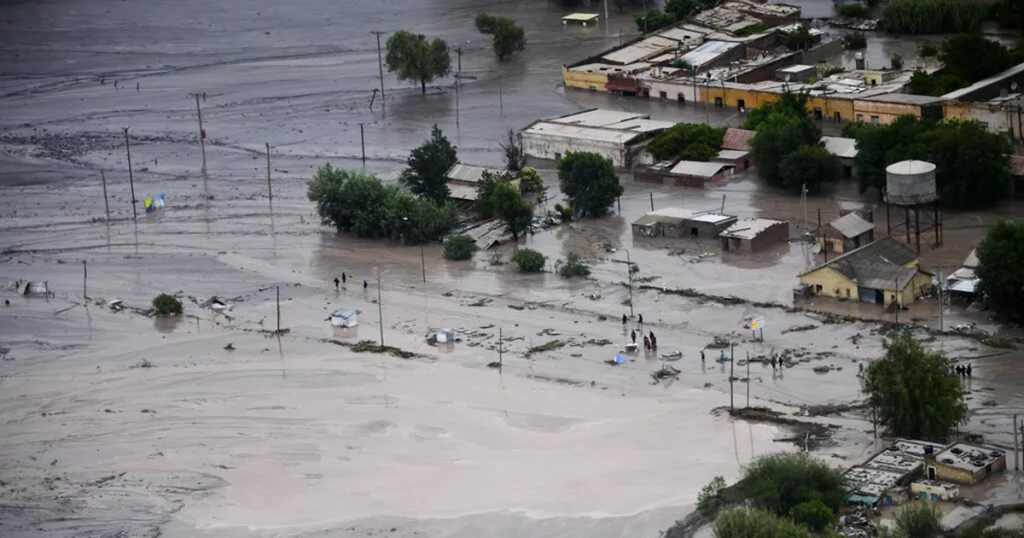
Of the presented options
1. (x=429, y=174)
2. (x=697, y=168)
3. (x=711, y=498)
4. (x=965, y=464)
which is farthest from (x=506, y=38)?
(x=965, y=464)

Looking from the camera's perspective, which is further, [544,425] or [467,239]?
[467,239]

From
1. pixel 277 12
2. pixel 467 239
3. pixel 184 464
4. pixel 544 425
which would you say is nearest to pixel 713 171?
pixel 467 239

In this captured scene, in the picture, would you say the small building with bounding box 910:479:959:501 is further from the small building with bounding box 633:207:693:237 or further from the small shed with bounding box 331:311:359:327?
the small building with bounding box 633:207:693:237

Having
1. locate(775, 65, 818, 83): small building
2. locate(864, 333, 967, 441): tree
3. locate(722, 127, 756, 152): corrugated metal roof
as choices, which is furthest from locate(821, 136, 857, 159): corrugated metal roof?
locate(864, 333, 967, 441): tree

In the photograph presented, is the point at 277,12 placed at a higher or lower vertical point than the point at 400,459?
higher

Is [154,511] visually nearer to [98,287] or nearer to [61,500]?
[61,500]
